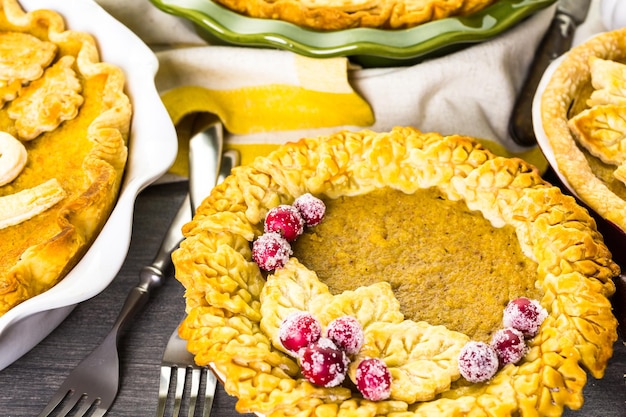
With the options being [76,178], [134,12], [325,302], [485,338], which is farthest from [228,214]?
[134,12]

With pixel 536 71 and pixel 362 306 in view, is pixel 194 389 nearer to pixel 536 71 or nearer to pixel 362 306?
pixel 362 306

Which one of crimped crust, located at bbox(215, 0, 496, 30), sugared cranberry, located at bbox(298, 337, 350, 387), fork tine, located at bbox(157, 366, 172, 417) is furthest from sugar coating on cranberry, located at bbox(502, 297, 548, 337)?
crimped crust, located at bbox(215, 0, 496, 30)

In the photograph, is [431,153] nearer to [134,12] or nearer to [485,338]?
[485,338]

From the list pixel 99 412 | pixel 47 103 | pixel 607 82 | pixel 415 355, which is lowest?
pixel 99 412

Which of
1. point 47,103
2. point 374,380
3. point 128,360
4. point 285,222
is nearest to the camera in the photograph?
point 374,380

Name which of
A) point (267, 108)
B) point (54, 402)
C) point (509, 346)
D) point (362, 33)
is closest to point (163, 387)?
point (54, 402)
